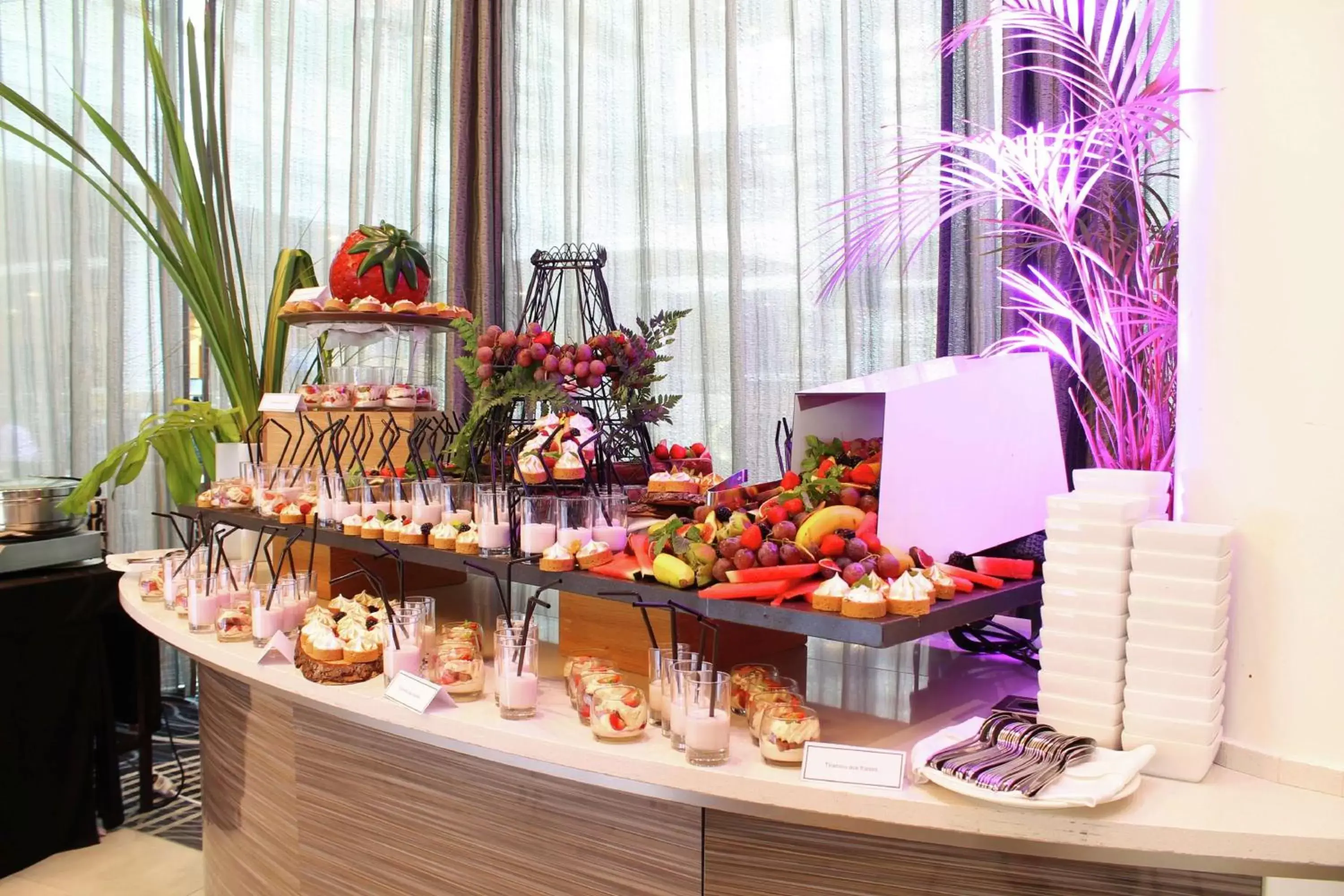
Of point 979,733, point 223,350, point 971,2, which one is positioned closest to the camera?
point 979,733

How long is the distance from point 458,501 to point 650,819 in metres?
0.85

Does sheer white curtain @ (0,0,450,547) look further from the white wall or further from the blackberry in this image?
the white wall

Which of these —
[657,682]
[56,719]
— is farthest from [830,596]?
[56,719]

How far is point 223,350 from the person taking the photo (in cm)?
350

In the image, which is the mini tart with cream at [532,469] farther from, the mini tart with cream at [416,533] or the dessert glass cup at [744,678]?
the dessert glass cup at [744,678]

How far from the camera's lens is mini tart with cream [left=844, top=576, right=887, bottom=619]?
1460mm

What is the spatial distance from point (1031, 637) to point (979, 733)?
821mm

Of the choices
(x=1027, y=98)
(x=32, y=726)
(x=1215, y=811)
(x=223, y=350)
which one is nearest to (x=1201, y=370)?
(x=1215, y=811)

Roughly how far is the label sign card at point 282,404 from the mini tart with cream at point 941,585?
6.21ft

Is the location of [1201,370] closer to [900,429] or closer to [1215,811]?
[900,429]

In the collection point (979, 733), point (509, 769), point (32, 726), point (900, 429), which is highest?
point (900, 429)

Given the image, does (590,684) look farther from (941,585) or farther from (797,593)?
(941,585)

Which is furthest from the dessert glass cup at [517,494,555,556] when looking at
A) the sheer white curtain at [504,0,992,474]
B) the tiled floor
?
the tiled floor

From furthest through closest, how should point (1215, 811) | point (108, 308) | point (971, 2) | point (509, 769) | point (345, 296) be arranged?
point (108, 308), point (971, 2), point (345, 296), point (509, 769), point (1215, 811)
